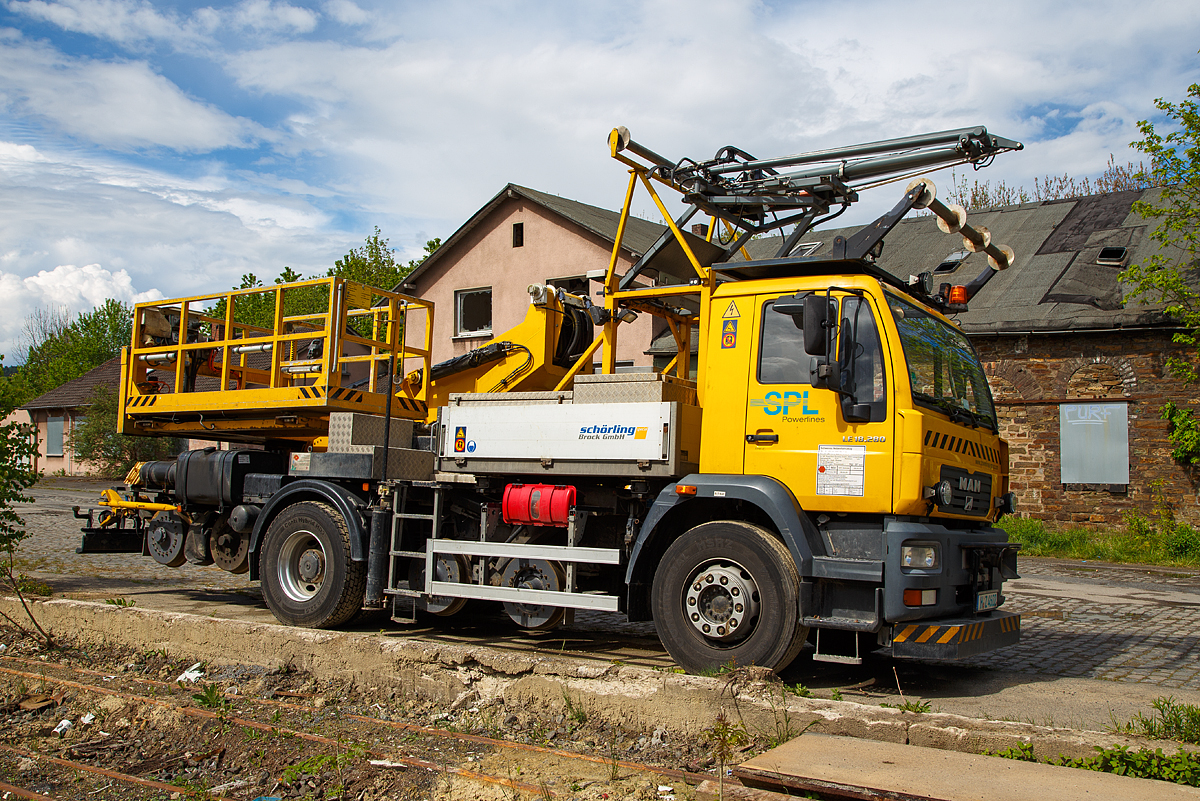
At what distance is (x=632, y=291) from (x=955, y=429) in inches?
104

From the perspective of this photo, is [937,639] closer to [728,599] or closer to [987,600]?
[987,600]

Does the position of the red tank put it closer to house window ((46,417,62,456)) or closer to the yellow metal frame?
the yellow metal frame

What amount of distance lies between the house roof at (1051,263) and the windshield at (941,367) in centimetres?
903

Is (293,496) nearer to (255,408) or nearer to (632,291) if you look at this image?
(255,408)

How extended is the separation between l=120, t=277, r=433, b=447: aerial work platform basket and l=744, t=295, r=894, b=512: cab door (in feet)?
11.4

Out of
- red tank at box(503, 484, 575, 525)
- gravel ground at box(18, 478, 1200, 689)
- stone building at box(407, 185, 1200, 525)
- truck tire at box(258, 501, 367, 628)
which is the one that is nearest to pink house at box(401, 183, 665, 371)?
stone building at box(407, 185, 1200, 525)

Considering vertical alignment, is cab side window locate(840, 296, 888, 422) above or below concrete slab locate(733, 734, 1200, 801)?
above

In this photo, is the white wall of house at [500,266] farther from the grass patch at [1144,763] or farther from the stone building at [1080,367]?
the grass patch at [1144,763]

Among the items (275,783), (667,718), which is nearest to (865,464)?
(667,718)

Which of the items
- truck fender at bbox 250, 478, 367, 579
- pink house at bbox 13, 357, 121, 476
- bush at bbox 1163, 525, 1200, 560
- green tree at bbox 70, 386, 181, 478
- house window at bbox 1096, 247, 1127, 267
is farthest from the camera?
pink house at bbox 13, 357, 121, 476

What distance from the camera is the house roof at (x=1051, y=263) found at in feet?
58.6


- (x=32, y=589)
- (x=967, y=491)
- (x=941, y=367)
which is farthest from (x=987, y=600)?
(x=32, y=589)

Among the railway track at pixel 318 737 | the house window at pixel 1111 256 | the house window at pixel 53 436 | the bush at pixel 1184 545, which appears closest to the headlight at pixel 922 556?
the railway track at pixel 318 737

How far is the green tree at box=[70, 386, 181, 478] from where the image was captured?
34.5m
